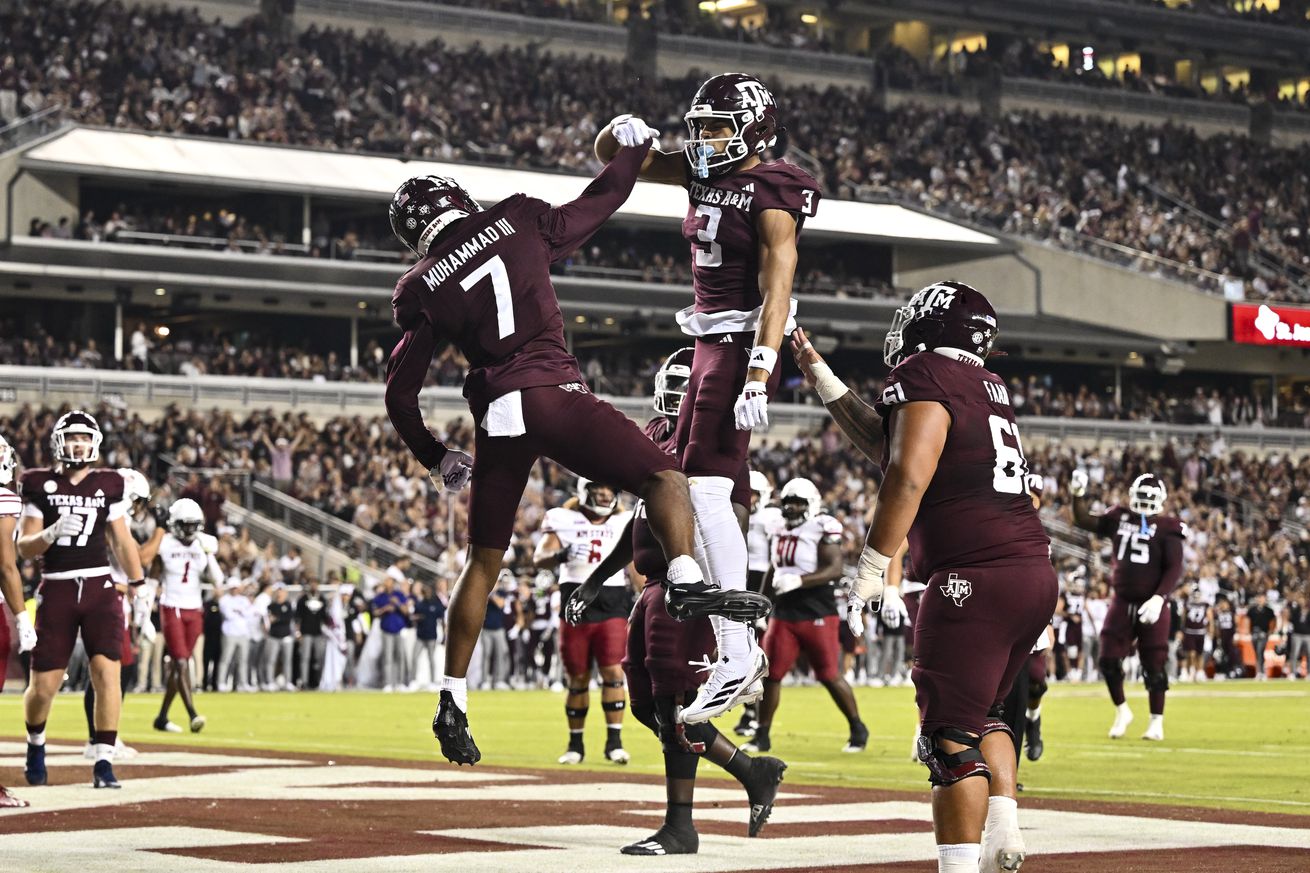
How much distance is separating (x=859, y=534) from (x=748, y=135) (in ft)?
93.6

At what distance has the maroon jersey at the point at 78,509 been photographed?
1269cm

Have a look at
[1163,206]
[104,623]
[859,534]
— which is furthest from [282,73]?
[104,623]

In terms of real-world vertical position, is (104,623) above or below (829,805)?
above

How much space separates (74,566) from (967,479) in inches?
299

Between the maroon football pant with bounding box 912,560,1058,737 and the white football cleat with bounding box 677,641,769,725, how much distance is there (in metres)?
1.21

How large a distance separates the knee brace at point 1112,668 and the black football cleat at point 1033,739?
3181mm

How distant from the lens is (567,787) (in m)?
12.9

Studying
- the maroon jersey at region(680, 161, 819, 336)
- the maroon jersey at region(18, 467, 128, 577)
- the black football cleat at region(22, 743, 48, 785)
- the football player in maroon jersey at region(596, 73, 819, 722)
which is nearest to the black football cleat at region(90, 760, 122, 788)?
the black football cleat at region(22, 743, 48, 785)

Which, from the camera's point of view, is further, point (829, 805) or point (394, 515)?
point (394, 515)

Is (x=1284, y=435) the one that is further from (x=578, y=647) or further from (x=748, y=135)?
(x=748, y=135)

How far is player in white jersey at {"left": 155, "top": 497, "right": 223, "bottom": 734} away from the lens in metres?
19.4

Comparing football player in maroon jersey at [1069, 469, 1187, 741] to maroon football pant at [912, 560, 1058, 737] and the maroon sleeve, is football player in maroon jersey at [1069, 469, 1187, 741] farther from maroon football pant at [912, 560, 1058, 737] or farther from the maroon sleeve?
maroon football pant at [912, 560, 1058, 737]

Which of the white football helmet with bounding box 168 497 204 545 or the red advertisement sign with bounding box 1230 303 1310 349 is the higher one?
the red advertisement sign with bounding box 1230 303 1310 349

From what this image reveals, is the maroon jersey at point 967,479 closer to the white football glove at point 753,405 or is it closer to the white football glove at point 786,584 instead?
the white football glove at point 753,405
